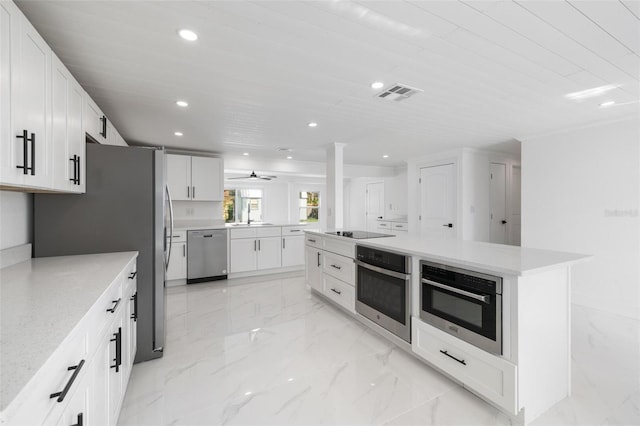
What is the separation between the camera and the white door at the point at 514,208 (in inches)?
218

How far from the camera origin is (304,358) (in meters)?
2.31

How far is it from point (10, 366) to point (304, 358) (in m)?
1.94

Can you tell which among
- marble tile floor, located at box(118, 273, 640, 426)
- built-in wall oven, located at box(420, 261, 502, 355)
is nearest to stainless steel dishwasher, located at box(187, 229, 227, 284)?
marble tile floor, located at box(118, 273, 640, 426)

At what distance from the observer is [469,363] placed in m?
1.77

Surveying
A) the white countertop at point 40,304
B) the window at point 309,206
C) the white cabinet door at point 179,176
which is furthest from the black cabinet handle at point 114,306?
the window at point 309,206

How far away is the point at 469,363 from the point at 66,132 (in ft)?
9.70

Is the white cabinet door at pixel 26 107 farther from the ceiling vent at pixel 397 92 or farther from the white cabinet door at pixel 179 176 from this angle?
the white cabinet door at pixel 179 176

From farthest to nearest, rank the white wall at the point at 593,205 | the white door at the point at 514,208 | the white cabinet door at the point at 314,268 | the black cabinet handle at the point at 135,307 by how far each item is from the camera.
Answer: the white door at the point at 514,208
the white cabinet door at the point at 314,268
the white wall at the point at 593,205
the black cabinet handle at the point at 135,307

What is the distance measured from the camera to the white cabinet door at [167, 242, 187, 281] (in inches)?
173

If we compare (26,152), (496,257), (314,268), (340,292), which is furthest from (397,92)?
(26,152)

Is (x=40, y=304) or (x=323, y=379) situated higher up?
(x=40, y=304)

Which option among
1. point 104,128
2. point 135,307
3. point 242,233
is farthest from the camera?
point 242,233

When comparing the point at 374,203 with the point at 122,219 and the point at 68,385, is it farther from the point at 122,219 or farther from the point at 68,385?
the point at 68,385

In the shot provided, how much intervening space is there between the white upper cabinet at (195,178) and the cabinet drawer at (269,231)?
0.92 metres
